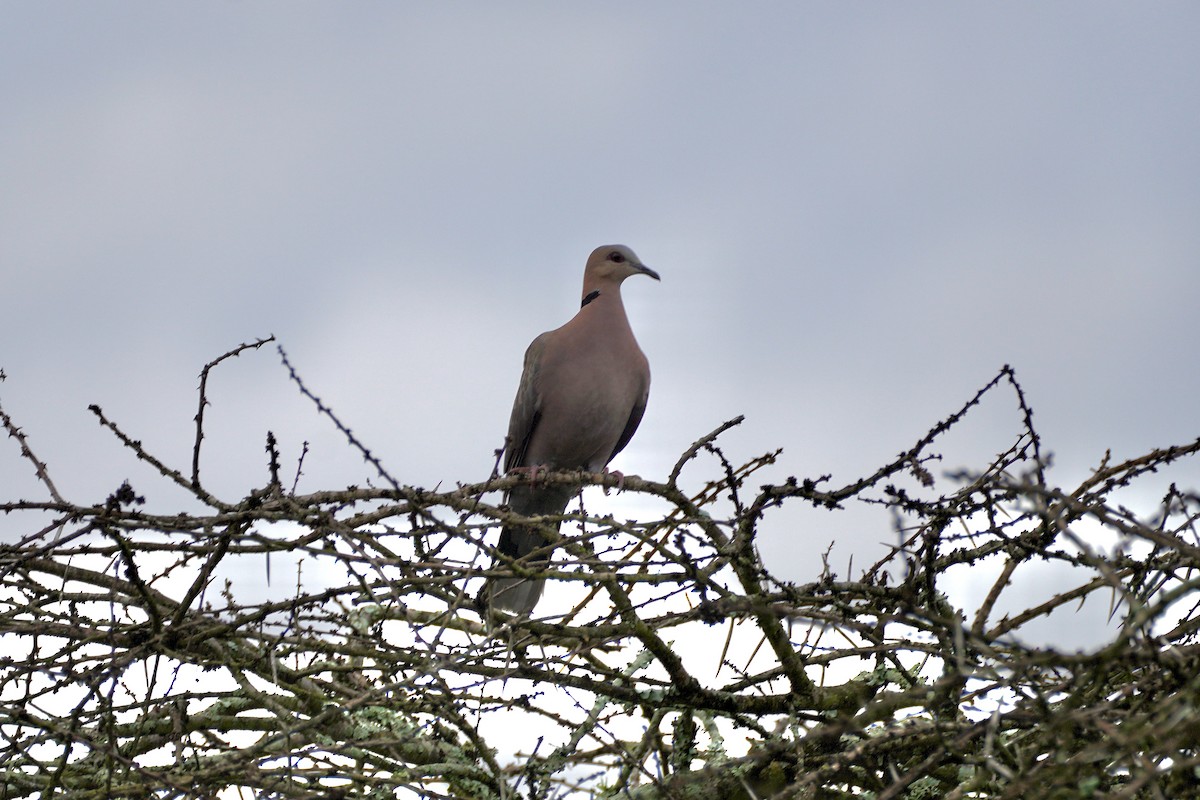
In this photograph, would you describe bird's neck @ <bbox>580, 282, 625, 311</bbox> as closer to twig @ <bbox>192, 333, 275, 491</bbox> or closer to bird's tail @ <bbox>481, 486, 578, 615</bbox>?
bird's tail @ <bbox>481, 486, 578, 615</bbox>

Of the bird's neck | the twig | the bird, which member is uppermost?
the bird's neck

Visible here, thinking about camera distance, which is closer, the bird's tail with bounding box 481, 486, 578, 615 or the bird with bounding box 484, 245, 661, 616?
the bird's tail with bounding box 481, 486, 578, 615

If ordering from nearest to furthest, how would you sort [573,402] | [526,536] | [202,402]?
[202,402] → [526,536] → [573,402]

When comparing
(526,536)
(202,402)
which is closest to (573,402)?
(526,536)

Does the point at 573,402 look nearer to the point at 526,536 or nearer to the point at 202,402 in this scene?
the point at 526,536

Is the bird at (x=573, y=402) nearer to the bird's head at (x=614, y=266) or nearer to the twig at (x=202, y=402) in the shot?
the bird's head at (x=614, y=266)

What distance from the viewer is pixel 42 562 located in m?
3.58

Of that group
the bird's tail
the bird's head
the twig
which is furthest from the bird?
the twig

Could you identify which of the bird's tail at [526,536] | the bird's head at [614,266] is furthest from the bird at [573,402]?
the bird's head at [614,266]

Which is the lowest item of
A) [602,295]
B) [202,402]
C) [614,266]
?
[202,402]

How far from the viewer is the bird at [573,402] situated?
5625mm

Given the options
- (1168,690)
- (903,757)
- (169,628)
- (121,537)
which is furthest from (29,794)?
(1168,690)

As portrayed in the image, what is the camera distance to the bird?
562 centimetres

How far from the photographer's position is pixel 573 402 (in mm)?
5594
